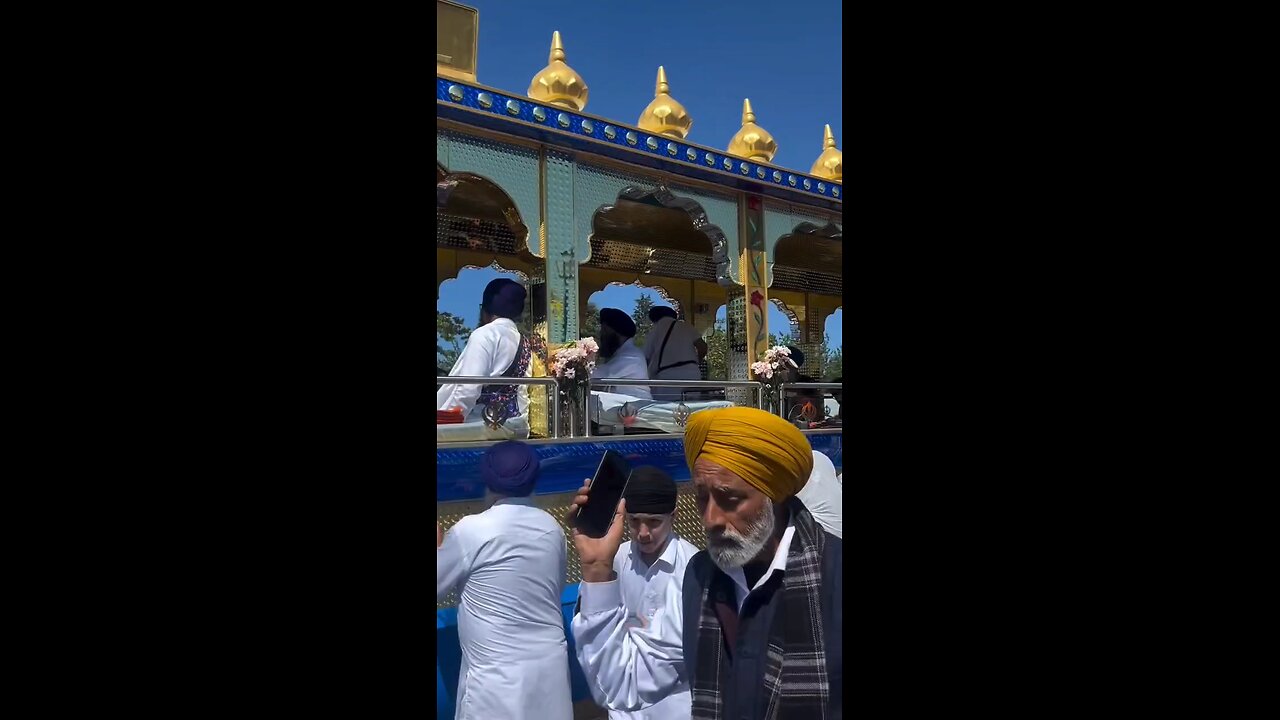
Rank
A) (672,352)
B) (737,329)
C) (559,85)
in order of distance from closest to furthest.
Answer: (559,85) < (737,329) < (672,352)

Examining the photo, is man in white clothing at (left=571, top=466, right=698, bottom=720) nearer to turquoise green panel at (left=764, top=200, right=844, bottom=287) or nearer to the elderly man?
the elderly man

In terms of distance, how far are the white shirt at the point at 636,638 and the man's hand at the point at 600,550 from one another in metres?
0.02

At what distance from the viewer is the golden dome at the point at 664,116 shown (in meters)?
4.43

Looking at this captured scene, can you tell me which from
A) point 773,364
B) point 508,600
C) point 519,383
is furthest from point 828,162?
point 508,600

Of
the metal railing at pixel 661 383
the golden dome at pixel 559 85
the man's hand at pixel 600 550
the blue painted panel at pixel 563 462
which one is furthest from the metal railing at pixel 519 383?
the golden dome at pixel 559 85

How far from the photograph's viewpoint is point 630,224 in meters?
7.22

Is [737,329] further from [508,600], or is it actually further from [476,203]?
[508,600]

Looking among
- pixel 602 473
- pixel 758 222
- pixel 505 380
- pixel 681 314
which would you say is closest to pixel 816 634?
pixel 602 473

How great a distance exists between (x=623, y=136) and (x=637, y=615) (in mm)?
2629

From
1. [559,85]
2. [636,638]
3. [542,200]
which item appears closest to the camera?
[636,638]

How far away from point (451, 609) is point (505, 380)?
925mm

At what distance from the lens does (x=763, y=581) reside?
7.02 feet

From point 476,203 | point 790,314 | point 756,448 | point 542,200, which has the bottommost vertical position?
point 756,448

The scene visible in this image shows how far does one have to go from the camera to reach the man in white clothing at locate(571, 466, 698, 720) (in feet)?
7.22
